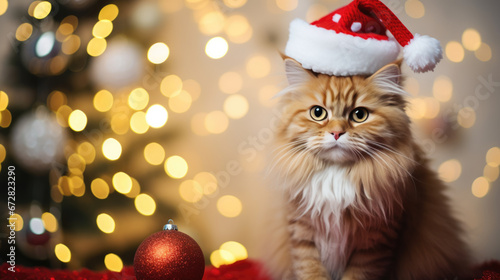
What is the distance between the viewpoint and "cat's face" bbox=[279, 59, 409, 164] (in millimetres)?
1185

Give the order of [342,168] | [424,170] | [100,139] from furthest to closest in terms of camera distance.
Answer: [100,139] → [424,170] → [342,168]

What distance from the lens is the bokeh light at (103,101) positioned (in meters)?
2.02

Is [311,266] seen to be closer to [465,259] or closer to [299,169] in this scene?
[299,169]

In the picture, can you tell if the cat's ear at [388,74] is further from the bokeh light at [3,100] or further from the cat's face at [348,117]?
the bokeh light at [3,100]

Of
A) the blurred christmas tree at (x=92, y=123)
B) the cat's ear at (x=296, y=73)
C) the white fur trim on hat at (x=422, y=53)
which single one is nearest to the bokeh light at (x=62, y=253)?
the blurred christmas tree at (x=92, y=123)

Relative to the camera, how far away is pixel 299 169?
1.27m

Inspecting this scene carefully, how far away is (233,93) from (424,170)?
1.02 meters

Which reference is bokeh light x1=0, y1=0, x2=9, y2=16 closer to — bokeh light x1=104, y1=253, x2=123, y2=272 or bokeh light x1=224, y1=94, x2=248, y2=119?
bokeh light x1=224, y1=94, x2=248, y2=119

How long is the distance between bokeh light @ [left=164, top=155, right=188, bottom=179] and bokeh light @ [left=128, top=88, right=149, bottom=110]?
29 centimetres

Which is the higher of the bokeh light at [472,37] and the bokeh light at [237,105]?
the bokeh light at [472,37]

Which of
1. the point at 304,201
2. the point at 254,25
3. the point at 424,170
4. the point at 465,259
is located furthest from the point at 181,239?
the point at 254,25

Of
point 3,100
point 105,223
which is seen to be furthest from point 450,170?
point 3,100

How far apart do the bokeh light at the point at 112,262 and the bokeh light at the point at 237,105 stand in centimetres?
88

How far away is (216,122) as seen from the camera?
2.13 metres
